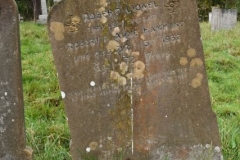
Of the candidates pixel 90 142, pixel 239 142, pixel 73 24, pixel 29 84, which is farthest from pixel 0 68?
pixel 29 84

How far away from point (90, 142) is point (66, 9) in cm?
107

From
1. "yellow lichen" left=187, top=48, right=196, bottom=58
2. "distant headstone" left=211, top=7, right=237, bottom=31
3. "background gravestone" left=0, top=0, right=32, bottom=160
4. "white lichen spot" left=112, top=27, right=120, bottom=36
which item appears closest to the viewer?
"background gravestone" left=0, top=0, right=32, bottom=160

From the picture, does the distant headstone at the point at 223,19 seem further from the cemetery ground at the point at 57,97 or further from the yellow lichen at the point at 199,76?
the yellow lichen at the point at 199,76

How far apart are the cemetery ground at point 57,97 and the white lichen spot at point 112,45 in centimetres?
105

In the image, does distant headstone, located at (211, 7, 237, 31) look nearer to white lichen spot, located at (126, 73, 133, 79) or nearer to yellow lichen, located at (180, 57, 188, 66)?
yellow lichen, located at (180, 57, 188, 66)

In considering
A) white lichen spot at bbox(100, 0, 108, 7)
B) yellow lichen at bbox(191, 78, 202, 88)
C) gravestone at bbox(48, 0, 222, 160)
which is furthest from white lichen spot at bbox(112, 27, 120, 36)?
yellow lichen at bbox(191, 78, 202, 88)

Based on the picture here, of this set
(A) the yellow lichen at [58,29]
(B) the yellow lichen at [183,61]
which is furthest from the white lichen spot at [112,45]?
(B) the yellow lichen at [183,61]

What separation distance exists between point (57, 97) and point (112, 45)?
7.23 feet

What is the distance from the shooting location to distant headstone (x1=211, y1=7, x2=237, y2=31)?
1281cm

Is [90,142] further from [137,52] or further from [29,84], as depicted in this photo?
[29,84]

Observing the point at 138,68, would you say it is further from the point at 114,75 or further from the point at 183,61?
the point at 183,61

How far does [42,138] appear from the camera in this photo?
4.35m

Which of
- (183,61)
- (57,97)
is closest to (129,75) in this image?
(183,61)

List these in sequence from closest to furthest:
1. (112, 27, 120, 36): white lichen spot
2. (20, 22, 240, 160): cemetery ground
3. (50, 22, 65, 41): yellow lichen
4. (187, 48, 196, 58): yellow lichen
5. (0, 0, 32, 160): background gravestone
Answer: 1. (0, 0, 32, 160): background gravestone
2. (50, 22, 65, 41): yellow lichen
3. (112, 27, 120, 36): white lichen spot
4. (187, 48, 196, 58): yellow lichen
5. (20, 22, 240, 160): cemetery ground
